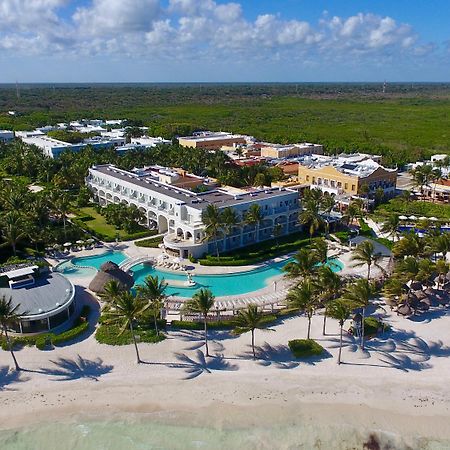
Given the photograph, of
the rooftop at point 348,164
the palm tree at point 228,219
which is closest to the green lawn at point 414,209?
the rooftop at point 348,164

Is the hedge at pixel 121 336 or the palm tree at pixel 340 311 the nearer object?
the palm tree at pixel 340 311

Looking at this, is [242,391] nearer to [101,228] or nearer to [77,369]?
[77,369]

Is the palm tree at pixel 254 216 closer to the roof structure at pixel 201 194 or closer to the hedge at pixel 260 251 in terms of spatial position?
the roof structure at pixel 201 194

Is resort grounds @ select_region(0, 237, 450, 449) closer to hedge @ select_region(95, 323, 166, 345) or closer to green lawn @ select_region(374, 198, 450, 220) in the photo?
hedge @ select_region(95, 323, 166, 345)

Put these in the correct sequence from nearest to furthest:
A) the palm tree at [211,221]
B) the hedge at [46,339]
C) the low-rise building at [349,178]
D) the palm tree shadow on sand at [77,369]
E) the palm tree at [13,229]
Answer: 1. the palm tree shadow on sand at [77,369]
2. the hedge at [46,339]
3. the palm tree at [211,221]
4. the palm tree at [13,229]
5. the low-rise building at [349,178]

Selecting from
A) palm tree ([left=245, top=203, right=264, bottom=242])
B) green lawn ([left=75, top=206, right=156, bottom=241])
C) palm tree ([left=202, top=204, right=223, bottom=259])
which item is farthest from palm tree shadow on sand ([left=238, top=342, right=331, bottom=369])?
green lawn ([left=75, top=206, right=156, bottom=241])

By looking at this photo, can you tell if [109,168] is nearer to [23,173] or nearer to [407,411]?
[23,173]

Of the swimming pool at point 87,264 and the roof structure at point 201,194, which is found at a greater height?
the roof structure at point 201,194

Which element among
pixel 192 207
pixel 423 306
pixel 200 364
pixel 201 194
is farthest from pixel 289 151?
pixel 200 364
